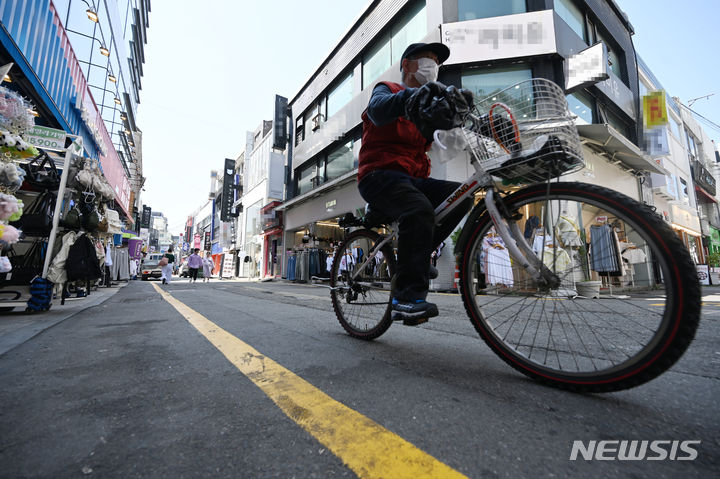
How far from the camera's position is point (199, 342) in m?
1.96

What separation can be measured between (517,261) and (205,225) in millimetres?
57250

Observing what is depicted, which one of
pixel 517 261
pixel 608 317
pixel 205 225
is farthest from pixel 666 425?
pixel 205 225

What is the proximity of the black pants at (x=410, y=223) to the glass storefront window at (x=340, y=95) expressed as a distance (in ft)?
50.1

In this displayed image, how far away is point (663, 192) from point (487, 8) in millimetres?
12186

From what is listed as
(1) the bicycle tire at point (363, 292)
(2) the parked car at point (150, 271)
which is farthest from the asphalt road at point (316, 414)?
(2) the parked car at point (150, 271)

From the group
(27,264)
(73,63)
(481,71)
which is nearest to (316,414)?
(27,264)

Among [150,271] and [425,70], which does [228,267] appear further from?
[425,70]

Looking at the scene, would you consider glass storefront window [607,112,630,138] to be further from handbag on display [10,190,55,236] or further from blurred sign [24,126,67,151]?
handbag on display [10,190,55,236]

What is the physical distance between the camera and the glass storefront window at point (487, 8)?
10133 millimetres

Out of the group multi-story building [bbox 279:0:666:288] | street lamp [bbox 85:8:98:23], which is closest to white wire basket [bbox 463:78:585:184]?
multi-story building [bbox 279:0:666:288]

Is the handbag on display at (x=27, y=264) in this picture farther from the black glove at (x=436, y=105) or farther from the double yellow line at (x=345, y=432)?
the black glove at (x=436, y=105)

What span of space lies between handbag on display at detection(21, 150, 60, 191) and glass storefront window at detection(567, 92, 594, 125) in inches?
514

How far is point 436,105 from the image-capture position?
1.40 meters

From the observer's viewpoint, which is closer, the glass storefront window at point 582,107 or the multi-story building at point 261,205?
the glass storefront window at point 582,107
